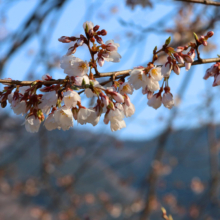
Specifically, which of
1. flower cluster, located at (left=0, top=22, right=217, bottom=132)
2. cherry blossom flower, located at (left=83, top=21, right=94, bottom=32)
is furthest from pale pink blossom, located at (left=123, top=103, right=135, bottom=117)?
cherry blossom flower, located at (left=83, top=21, right=94, bottom=32)

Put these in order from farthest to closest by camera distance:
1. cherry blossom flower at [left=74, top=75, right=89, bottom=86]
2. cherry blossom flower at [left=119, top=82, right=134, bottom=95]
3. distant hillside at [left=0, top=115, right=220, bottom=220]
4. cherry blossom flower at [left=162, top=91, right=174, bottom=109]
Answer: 1. distant hillside at [left=0, top=115, right=220, bottom=220]
2. cherry blossom flower at [left=162, top=91, right=174, bottom=109]
3. cherry blossom flower at [left=119, top=82, right=134, bottom=95]
4. cherry blossom flower at [left=74, top=75, right=89, bottom=86]

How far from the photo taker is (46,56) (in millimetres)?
4062

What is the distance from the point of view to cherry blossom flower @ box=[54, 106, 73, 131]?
3.33ft

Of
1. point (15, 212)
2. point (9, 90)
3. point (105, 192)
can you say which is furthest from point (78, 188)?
point (9, 90)

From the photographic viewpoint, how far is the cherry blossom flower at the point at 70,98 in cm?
98

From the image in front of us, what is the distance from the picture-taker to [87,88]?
987 millimetres

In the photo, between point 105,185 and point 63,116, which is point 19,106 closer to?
point 63,116

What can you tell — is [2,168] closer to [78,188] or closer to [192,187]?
[78,188]

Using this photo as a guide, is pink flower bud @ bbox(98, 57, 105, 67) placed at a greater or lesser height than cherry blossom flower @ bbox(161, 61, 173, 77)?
greater

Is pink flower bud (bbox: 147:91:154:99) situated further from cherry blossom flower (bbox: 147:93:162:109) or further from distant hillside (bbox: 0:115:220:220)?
distant hillside (bbox: 0:115:220:220)

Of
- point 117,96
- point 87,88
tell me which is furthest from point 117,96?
point 87,88

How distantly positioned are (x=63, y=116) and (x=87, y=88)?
0.50ft

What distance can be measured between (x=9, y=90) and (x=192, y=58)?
76cm

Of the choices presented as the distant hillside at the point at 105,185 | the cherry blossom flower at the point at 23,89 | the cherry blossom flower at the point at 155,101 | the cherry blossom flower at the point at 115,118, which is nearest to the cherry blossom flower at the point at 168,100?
the cherry blossom flower at the point at 155,101
